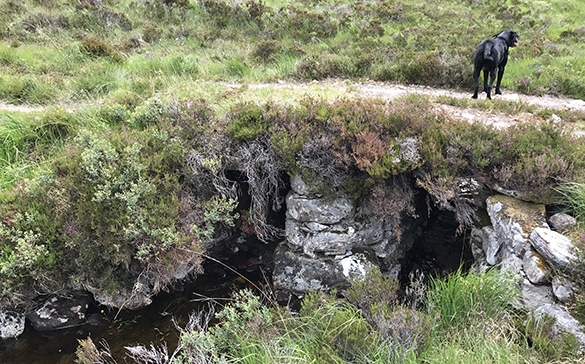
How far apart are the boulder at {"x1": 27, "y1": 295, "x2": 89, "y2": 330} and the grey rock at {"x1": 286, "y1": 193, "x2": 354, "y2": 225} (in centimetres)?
408

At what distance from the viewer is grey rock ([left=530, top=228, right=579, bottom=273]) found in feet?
13.1

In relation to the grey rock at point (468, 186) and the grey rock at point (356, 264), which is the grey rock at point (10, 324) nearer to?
the grey rock at point (356, 264)

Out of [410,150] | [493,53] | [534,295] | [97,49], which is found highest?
[97,49]

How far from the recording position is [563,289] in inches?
154

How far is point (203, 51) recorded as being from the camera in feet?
40.9

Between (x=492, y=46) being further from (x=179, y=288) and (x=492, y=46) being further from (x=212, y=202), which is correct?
(x=179, y=288)

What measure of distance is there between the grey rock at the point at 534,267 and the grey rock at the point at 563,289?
14 cm

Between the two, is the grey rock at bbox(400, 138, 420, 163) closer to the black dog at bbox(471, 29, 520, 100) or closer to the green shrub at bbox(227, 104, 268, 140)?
the green shrub at bbox(227, 104, 268, 140)

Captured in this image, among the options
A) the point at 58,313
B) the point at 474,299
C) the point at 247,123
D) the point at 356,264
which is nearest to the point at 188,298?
the point at 58,313

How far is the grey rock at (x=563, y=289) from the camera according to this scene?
3842mm

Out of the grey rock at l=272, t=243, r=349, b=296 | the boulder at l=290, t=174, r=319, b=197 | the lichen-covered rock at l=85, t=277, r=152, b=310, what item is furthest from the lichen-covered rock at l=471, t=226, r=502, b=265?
the lichen-covered rock at l=85, t=277, r=152, b=310

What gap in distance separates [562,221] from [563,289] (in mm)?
1148

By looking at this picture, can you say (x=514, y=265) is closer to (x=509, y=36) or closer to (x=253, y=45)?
(x=509, y=36)

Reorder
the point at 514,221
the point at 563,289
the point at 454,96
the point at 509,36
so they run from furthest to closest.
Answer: the point at 454,96, the point at 509,36, the point at 514,221, the point at 563,289
